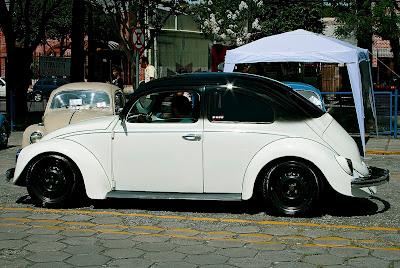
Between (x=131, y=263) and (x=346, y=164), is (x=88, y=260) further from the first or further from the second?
(x=346, y=164)

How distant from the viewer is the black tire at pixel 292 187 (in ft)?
23.6

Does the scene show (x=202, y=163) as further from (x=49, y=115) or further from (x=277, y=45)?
(x=277, y=45)

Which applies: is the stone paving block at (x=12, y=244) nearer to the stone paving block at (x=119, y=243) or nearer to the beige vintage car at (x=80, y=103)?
the stone paving block at (x=119, y=243)

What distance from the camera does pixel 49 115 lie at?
35.2 feet

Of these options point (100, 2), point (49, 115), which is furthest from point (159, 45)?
point (49, 115)

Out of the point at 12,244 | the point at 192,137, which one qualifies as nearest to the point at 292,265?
the point at 192,137

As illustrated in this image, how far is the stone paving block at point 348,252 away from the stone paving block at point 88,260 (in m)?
2.06

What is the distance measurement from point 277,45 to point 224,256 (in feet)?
30.7

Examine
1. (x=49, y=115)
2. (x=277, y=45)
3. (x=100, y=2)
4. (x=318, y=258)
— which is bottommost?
(x=318, y=258)

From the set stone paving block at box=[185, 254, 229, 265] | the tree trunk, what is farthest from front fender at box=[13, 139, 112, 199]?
the tree trunk

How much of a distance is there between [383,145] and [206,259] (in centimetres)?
1052

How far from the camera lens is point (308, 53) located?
45.5ft

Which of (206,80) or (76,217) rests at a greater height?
(206,80)

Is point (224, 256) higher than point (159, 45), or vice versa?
point (159, 45)
